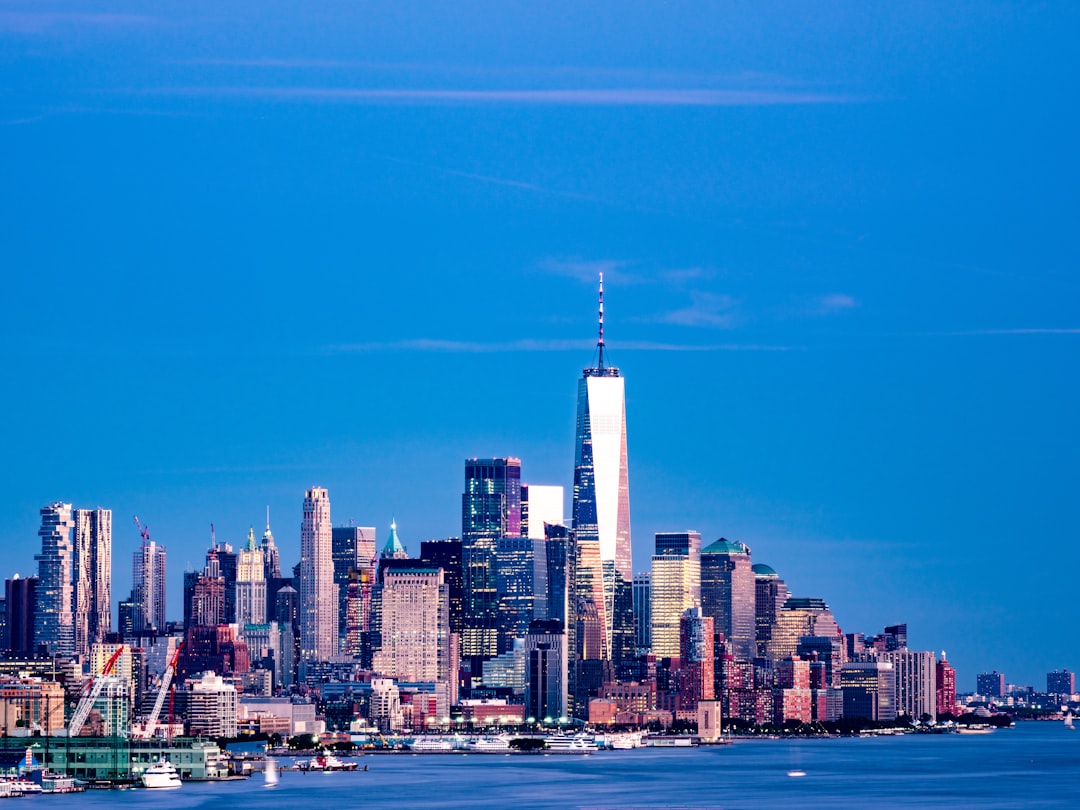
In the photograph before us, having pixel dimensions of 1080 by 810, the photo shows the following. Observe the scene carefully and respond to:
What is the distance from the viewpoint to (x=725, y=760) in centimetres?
16325

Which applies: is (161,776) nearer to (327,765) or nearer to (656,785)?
(656,785)

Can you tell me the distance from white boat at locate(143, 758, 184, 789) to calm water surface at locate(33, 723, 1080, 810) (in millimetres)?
1452

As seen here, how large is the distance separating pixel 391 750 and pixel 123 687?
97.2 feet

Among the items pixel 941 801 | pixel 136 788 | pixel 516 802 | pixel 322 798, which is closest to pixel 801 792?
pixel 941 801

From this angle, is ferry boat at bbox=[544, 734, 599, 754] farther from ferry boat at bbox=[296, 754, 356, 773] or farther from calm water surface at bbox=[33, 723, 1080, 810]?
ferry boat at bbox=[296, 754, 356, 773]

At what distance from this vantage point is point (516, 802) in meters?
100

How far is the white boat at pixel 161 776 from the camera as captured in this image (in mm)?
113562

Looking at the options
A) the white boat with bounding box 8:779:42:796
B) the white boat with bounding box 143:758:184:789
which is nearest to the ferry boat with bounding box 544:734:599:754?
the white boat with bounding box 143:758:184:789

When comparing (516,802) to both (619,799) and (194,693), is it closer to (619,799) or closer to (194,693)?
(619,799)

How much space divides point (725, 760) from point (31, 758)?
2564 inches

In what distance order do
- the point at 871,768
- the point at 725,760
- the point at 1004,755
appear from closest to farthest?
the point at 871,768, the point at 725,760, the point at 1004,755

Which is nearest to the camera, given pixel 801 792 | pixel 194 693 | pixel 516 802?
pixel 516 802

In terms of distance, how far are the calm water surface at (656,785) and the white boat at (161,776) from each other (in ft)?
4.76

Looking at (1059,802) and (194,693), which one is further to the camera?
(194,693)
